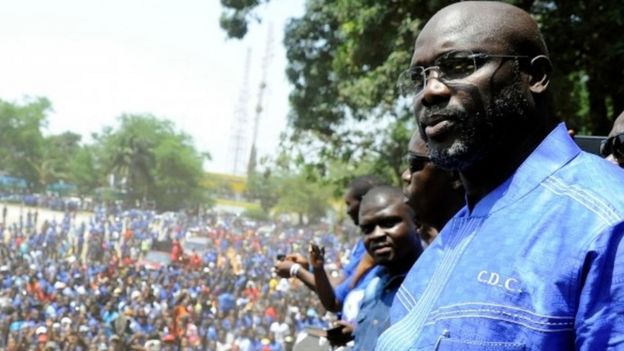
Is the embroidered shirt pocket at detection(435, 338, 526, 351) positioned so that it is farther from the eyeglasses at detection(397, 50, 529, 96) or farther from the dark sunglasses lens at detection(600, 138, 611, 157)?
the dark sunglasses lens at detection(600, 138, 611, 157)

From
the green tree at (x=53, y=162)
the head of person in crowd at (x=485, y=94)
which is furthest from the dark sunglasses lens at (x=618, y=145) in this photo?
the green tree at (x=53, y=162)

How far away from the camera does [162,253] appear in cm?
2030

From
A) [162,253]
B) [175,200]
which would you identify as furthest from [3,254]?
[175,200]

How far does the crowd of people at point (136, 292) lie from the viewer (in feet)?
41.0

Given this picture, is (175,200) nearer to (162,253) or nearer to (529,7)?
(162,253)

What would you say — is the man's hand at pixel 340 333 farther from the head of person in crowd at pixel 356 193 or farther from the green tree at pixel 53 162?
the green tree at pixel 53 162

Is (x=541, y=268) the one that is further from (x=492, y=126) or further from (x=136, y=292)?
(x=136, y=292)

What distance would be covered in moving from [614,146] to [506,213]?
3.78ft

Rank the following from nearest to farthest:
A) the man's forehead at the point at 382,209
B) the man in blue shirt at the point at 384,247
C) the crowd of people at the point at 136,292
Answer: the man in blue shirt at the point at 384,247 < the man's forehead at the point at 382,209 < the crowd of people at the point at 136,292

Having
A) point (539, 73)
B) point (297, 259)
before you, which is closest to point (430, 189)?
point (539, 73)

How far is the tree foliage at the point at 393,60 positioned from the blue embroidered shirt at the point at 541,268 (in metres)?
6.02

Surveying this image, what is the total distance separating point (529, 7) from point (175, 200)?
58.7ft

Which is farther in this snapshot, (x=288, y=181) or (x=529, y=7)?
(x=288, y=181)

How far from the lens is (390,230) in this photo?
281cm
